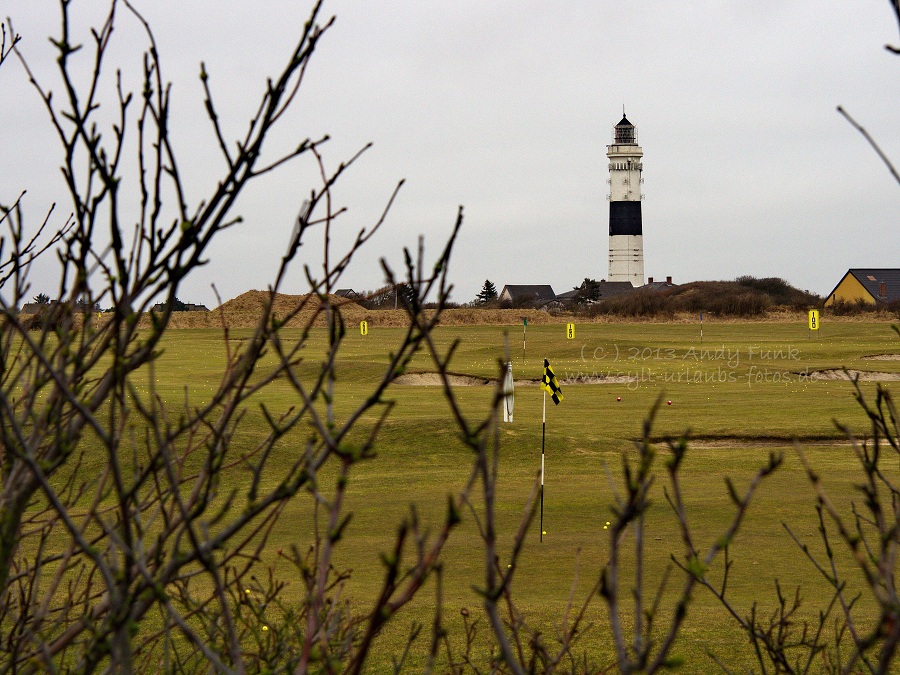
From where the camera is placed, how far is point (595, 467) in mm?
19547

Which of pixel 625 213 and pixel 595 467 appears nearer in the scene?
pixel 595 467

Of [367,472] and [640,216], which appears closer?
[367,472]

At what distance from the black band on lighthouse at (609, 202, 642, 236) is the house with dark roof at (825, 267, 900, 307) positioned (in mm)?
22466

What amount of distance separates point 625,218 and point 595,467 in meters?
91.0

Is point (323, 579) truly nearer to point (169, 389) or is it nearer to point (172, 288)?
point (172, 288)

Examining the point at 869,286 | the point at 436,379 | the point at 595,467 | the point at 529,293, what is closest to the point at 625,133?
the point at 529,293

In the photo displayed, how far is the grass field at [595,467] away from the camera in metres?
9.63

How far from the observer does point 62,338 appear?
2916 mm

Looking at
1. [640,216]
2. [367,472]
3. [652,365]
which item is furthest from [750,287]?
[367,472]

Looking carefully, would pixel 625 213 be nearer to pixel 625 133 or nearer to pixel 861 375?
pixel 625 133

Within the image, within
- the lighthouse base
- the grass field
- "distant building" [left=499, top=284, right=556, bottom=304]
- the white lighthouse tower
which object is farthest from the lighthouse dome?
the grass field

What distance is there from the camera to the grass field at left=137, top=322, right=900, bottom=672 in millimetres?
9633

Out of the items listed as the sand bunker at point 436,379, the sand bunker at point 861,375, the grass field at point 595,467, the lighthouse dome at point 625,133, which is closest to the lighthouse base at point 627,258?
the lighthouse dome at point 625,133

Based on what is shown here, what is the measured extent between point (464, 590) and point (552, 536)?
3.03 metres
